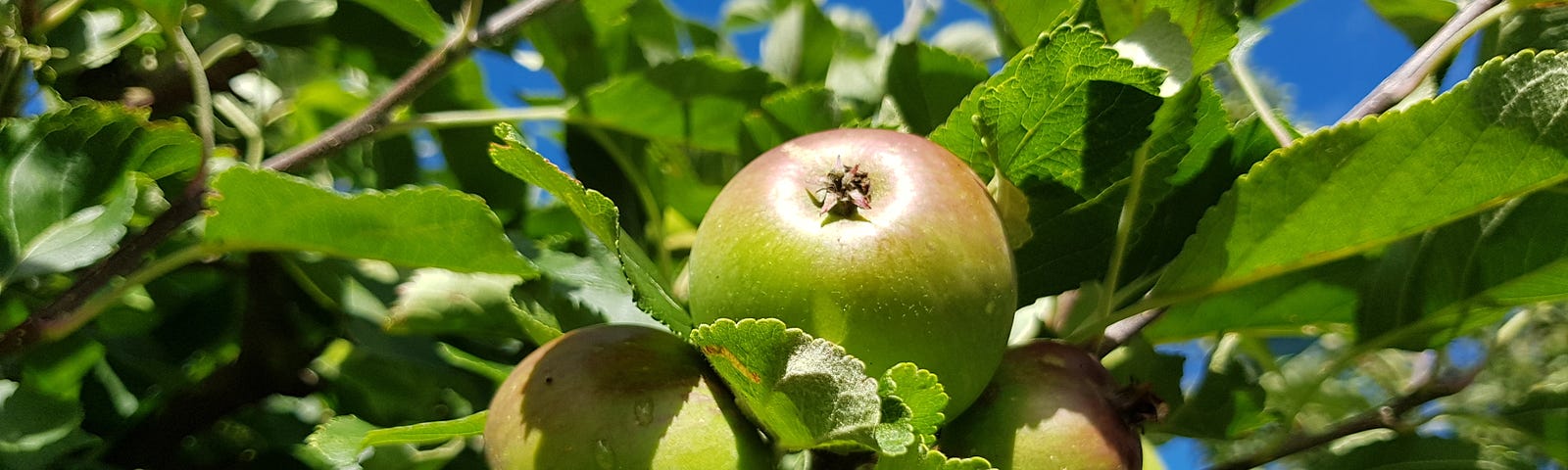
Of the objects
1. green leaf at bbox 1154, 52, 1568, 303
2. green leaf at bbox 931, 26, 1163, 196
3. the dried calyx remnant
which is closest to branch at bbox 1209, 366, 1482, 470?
green leaf at bbox 1154, 52, 1568, 303

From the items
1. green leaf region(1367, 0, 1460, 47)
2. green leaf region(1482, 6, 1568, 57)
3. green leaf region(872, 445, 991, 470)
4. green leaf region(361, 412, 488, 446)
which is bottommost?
green leaf region(361, 412, 488, 446)

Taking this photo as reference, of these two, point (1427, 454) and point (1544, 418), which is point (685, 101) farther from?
point (1544, 418)

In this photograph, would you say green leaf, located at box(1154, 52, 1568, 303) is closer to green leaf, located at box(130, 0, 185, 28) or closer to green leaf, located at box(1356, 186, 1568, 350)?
green leaf, located at box(1356, 186, 1568, 350)

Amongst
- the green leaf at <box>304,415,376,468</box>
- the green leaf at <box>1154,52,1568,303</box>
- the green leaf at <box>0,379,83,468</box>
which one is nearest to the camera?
the green leaf at <box>1154,52,1568,303</box>

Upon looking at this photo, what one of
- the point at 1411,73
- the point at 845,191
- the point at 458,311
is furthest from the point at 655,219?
the point at 1411,73

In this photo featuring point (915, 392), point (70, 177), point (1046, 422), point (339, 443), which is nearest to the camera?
point (915, 392)

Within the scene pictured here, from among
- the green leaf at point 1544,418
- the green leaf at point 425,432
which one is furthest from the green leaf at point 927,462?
the green leaf at point 1544,418

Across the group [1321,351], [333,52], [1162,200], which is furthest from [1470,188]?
[333,52]

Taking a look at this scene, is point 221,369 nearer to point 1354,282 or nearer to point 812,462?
point 812,462

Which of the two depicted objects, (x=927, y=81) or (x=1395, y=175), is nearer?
(x=1395, y=175)
